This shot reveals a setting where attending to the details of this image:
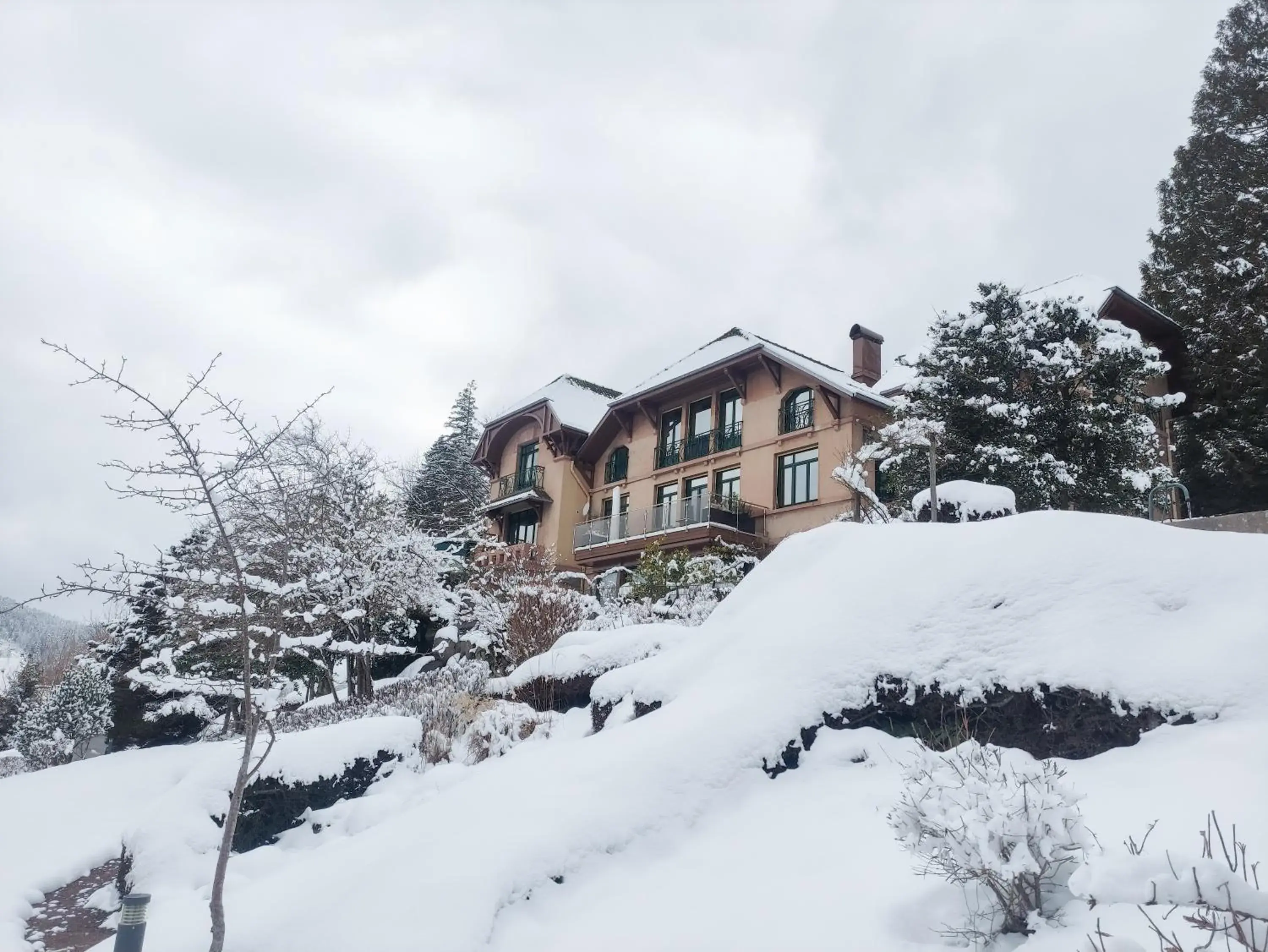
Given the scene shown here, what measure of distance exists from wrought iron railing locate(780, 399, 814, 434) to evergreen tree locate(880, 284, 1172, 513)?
6409mm

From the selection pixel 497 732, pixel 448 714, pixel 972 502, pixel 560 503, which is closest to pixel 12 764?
pixel 560 503

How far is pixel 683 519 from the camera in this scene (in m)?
24.2

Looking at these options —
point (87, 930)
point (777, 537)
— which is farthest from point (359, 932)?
point (777, 537)

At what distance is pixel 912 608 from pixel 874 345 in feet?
68.4

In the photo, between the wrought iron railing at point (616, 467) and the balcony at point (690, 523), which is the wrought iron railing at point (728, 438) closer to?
the balcony at point (690, 523)

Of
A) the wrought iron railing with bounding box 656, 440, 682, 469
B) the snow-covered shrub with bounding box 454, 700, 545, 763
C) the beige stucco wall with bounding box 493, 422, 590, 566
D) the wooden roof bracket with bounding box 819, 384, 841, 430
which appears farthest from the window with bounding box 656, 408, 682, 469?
the snow-covered shrub with bounding box 454, 700, 545, 763

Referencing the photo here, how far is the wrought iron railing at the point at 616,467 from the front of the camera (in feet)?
94.8

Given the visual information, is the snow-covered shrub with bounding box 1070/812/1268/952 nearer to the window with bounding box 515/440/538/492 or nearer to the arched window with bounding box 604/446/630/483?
the arched window with bounding box 604/446/630/483

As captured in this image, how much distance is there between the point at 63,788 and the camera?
472 inches

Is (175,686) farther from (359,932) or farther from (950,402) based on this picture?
(950,402)

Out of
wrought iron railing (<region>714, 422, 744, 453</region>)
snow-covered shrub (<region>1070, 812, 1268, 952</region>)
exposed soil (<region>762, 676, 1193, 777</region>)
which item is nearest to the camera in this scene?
snow-covered shrub (<region>1070, 812, 1268, 952</region>)

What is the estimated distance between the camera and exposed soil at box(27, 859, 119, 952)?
6.71 m

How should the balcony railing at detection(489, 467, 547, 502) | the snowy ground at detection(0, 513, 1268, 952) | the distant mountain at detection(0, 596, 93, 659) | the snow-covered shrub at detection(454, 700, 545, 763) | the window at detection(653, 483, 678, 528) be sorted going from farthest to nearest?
1. the distant mountain at detection(0, 596, 93, 659)
2. the balcony railing at detection(489, 467, 547, 502)
3. the window at detection(653, 483, 678, 528)
4. the snow-covered shrub at detection(454, 700, 545, 763)
5. the snowy ground at detection(0, 513, 1268, 952)

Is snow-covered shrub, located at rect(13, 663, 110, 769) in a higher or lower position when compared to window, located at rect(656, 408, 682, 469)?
lower
